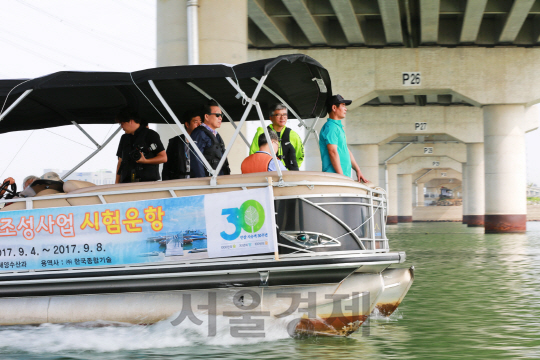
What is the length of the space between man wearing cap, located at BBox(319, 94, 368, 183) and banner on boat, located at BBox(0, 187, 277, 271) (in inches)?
60.2

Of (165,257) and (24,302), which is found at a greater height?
(165,257)

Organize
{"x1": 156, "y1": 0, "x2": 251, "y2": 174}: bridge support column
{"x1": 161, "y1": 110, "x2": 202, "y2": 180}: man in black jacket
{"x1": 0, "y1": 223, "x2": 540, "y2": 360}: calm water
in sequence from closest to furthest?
{"x1": 0, "y1": 223, "x2": 540, "y2": 360}: calm water → {"x1": 161, "y1": 110, "x2": 202, "y2": 180}: man in black jacket → {"x1": 156, "y1": 0, "x2": 251, "y2": 174}: bridge support column

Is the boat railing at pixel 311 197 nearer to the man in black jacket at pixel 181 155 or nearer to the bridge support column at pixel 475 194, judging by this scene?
the man in black jacket at pixel 181 155

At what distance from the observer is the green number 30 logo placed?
605 centimetres

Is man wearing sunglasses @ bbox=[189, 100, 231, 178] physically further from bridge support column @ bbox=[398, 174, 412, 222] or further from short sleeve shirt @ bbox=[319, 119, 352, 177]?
bridge support column @ bbox=[398, 174, 412, 222]

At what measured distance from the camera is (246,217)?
609cm

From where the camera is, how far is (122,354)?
19.1 feet

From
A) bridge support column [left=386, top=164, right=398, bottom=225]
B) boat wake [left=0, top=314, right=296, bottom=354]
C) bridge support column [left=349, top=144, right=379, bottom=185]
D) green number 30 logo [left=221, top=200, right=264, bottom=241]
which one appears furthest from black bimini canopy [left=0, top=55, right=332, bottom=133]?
bridge support column [left=386, top=164, right=398, bottom=225]

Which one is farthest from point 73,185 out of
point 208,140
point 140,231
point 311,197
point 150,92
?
point 311,197

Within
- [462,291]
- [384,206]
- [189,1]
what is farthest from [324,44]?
[384,206]

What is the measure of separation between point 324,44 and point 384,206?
71.3ft

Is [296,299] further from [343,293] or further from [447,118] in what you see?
[447,118]

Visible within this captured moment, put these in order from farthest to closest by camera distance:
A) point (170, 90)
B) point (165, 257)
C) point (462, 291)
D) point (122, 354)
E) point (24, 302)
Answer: point (462, 291)
point (170, 90)
point (24, 302)
point (165, 257)
point (122, 354)

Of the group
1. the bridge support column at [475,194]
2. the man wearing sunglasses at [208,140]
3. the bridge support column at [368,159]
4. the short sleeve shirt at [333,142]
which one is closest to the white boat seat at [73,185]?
the man wearing sunglasses at [208,140]
